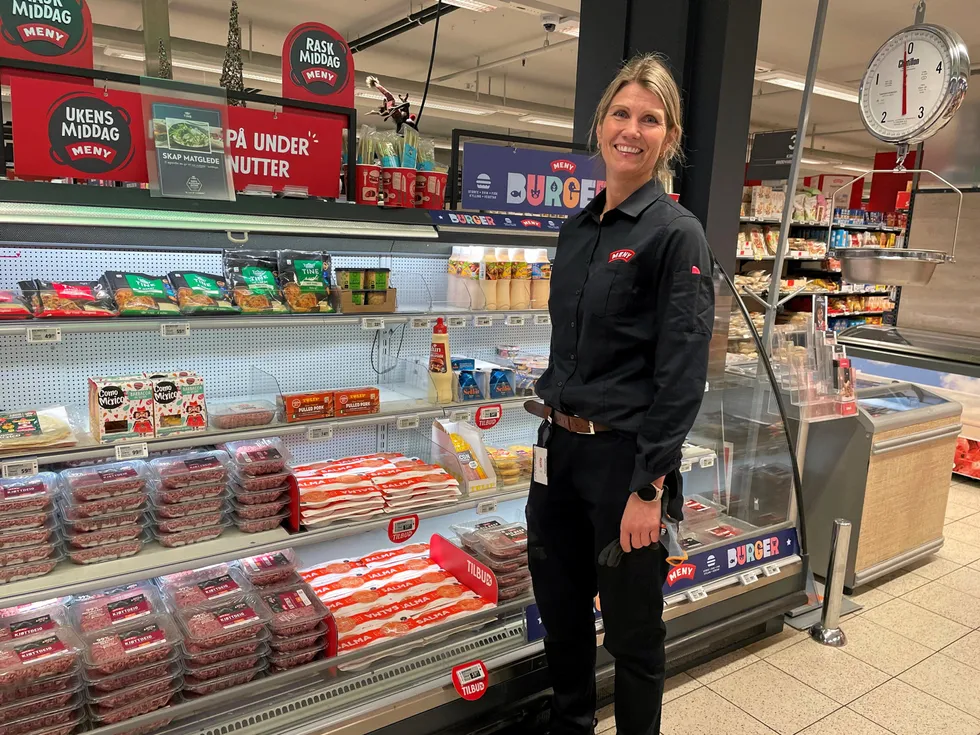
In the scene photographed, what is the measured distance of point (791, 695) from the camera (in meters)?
3.13

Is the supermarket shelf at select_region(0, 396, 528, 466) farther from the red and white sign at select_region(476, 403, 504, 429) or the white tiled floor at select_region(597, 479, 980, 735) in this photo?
the white tiled floor at select_region(597, 479, 980, 735)

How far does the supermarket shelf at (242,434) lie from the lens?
2027 mm

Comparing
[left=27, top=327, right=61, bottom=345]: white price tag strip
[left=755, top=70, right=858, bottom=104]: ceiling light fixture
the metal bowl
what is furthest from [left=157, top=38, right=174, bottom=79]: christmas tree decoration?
[left=755, top=70, right=858, bottom=104]: ceiling light fixture

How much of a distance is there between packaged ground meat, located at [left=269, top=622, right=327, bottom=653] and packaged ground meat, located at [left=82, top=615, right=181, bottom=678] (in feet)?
0.99

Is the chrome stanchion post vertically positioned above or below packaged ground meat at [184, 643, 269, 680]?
below

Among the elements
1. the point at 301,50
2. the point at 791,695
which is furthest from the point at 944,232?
the point at 301,50

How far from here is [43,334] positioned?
200 centimetres

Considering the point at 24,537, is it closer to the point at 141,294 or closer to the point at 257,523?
the point at 257,523

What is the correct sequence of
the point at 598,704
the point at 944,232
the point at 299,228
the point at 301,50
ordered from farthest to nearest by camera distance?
the point at 944,232 < the point at 598,704 < the point at 301,50 < the point at 299,228

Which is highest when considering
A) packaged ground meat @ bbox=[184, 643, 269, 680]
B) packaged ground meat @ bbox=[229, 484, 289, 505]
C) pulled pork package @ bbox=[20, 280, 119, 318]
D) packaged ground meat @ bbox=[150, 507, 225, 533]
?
pulled pork package @ bbox=[20, 280, 119, 318]

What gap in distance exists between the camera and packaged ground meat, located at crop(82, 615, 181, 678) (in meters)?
2.07

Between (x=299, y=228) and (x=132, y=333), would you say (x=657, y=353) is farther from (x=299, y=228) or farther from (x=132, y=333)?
(x=132, y=333)

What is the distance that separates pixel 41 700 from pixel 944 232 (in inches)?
A: 317

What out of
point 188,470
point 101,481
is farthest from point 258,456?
point 101,481
